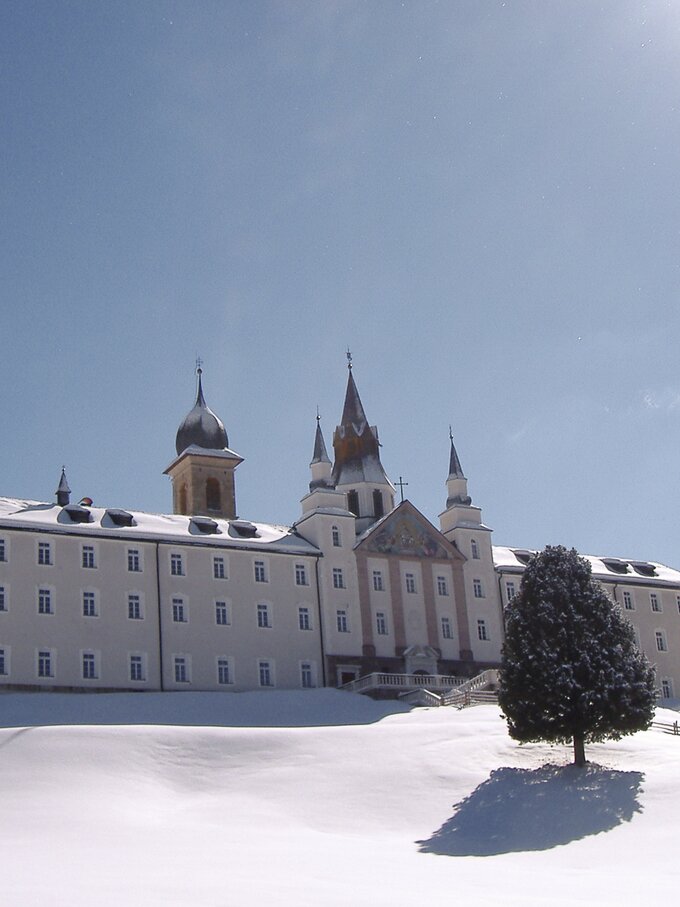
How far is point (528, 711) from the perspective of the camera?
43969mm

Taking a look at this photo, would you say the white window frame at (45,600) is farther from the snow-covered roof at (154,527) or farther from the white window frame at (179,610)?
the white window frame at (179,610)

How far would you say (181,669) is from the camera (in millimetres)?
62625

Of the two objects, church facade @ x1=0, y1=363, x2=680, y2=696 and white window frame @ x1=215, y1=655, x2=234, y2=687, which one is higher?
church facade @ x1=0, y1=363, x2=680, y2=696

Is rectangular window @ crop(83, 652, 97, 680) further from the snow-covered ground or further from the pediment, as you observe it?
the pediment

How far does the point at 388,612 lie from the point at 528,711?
26.1 metres

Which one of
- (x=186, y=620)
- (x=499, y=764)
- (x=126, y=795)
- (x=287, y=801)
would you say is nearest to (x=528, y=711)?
(x=499, y=764)

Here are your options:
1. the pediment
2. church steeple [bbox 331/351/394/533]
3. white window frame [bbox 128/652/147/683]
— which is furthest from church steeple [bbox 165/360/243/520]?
white window frame [bbox 128/652/147/683]

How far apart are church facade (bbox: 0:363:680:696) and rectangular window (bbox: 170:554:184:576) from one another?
0.25 ft

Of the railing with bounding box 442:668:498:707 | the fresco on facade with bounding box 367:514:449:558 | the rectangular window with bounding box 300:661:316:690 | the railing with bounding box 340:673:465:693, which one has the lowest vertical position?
the railing with bounding box 442:668:498:707

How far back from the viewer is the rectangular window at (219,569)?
65812 mm

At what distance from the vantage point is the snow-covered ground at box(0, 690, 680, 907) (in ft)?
82.5

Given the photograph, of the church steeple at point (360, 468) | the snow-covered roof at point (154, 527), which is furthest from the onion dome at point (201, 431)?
the snow-covered roof at point (154, 527)

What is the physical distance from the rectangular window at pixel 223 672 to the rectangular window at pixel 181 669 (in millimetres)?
1736

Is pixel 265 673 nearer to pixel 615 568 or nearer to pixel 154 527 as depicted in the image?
pixel 154 527
